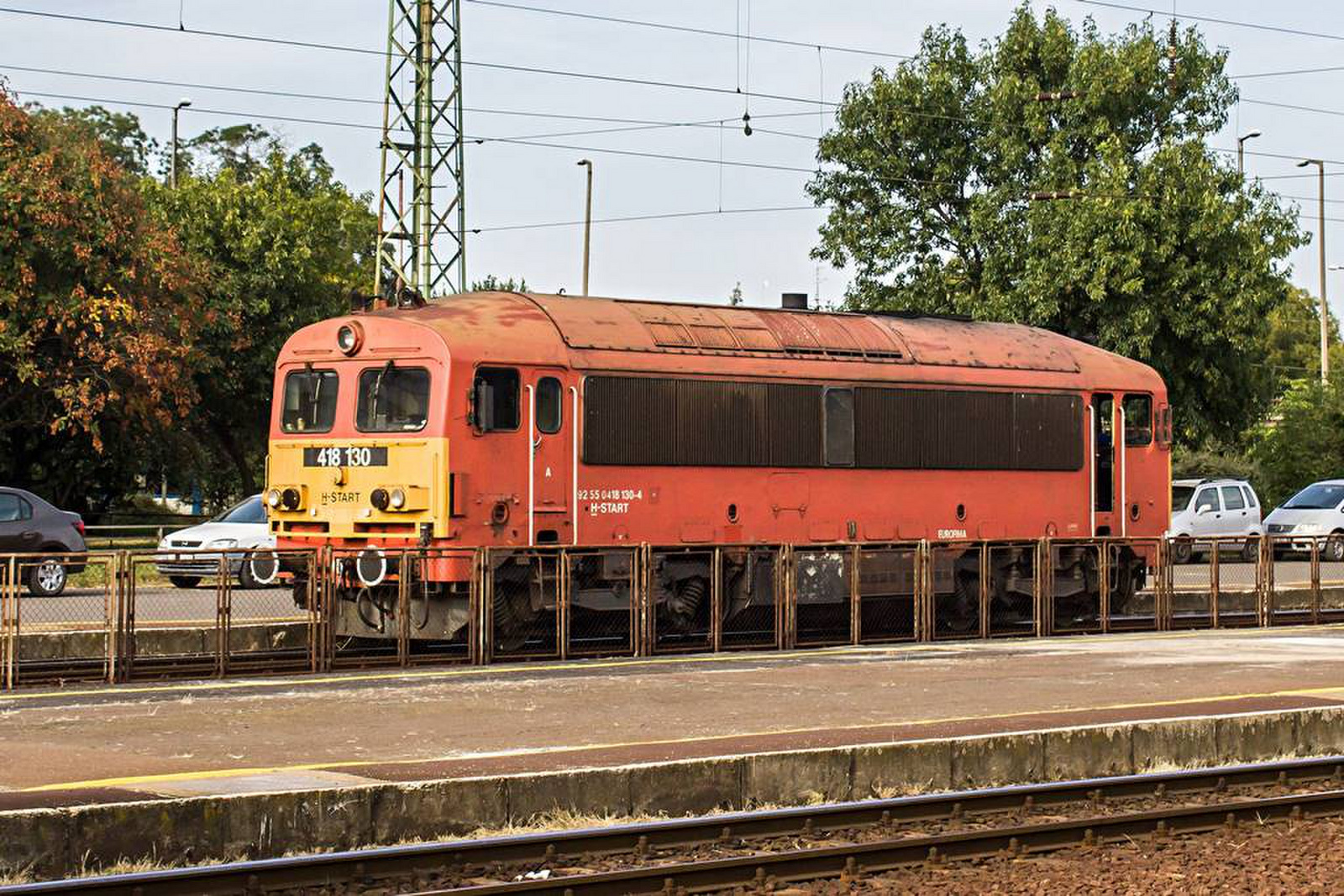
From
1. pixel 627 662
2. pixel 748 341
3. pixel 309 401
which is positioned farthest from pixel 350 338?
pixel 627 662

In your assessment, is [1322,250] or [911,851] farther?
[1322,250]

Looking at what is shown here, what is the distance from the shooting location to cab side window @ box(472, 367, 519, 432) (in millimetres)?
19344

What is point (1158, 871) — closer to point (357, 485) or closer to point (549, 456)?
point (549, 456)

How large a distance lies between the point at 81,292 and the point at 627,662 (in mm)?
23363

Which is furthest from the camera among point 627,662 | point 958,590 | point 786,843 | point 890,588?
point 958,590

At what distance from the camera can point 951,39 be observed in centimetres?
4653

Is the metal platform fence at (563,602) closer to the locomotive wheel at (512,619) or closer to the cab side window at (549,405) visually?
the locomotive wheel at (512,619)

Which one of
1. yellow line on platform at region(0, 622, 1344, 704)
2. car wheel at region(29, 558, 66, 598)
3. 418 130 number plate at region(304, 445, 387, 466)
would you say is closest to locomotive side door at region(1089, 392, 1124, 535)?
yellow line on platform at region(0, 622, 1344, 704)

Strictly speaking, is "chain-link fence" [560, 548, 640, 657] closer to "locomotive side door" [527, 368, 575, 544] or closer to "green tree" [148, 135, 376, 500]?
"locomotive side door" [527, 368, 575, 544]

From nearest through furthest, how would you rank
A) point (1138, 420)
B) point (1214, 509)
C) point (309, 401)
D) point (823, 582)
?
point (309, 401) → point (823, 582) → point (1138, 420) → point (1214, 509)

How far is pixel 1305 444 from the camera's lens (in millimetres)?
53500

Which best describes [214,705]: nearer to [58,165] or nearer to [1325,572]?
[1325,572]

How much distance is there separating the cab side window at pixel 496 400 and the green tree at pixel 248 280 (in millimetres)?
28840

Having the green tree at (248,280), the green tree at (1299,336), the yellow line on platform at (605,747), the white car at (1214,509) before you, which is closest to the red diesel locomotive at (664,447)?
the yellow line on platform at (605,747)
